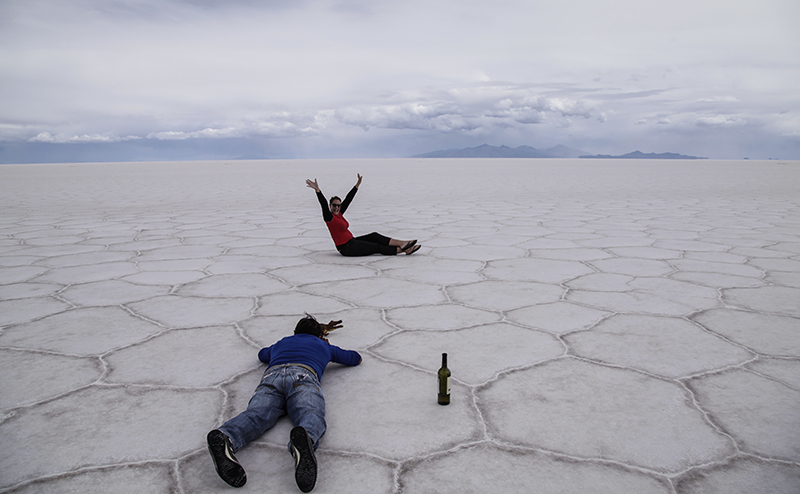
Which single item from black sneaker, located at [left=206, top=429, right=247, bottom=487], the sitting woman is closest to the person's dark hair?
black sneaker, located at [left=206, top=429, right=247, bottom=487]

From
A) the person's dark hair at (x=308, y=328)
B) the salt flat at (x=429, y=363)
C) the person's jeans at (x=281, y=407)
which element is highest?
the person's dark hair at (x=308, y=328)

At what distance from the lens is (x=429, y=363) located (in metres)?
1.83

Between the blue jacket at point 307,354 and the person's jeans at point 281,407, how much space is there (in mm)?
60

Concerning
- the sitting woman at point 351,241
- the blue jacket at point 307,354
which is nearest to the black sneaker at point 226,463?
the blue jacket at point 307,354

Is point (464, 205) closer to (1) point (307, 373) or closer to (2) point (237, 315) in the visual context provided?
(2) point (237, 315)

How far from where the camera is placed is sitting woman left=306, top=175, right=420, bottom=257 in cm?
A: 352

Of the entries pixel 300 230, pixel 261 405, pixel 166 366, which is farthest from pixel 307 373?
pixel 300 230

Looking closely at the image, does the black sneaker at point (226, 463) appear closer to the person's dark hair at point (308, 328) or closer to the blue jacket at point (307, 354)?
the blue jacket at point (307, 354)

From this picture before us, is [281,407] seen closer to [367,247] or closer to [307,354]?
[307,354]

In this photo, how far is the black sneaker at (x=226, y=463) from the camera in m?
1.17

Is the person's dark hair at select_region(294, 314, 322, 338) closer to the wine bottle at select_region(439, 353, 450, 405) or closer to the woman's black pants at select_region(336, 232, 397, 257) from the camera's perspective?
the wine bottle at select_region(439, 353, 450, 405)

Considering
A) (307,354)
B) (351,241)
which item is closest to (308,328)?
(307,354)

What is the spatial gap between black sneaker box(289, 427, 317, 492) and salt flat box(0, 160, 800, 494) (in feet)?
0.18

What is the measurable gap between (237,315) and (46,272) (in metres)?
1.63
